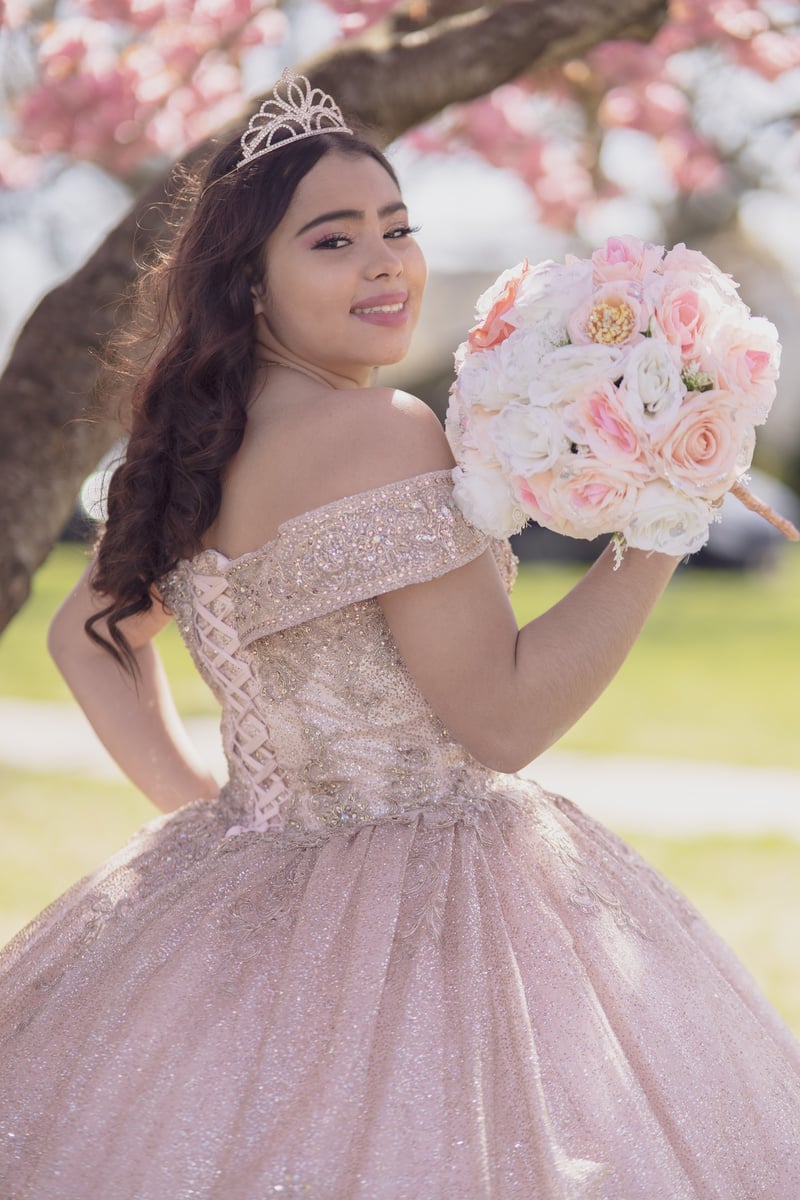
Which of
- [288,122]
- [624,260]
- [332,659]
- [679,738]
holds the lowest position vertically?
[332,659]

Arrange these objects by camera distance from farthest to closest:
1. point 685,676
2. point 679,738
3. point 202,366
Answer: point 685,676, point 679,738, point 202,366

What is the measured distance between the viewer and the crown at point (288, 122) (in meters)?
2.18

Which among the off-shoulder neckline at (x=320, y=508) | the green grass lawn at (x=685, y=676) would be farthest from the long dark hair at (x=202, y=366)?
the green grass lawn at (x=685, y=676)

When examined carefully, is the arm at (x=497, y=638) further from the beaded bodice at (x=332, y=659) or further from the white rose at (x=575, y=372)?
the white rose at (x=575, y=372)

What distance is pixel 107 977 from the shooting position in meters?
2.00

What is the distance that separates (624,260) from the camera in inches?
76.7

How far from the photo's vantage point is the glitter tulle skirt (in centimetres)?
171

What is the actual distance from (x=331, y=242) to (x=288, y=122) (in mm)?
238

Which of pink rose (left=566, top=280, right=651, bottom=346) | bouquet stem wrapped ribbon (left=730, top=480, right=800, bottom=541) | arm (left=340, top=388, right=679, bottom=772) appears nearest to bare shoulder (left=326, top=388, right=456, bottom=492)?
arm (left=340, top=388, right=679, bottom=772)

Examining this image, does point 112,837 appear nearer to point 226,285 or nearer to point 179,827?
point 179,827

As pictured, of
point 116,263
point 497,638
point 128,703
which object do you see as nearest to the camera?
point 497,638

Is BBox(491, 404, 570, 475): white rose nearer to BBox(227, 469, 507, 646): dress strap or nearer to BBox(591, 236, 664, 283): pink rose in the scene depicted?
BBox(227, 469, 507, 646): dress strap

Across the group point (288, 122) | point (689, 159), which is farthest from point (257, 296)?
point (689, 159)

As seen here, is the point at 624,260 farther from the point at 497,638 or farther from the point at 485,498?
Result: the point at 497,638
